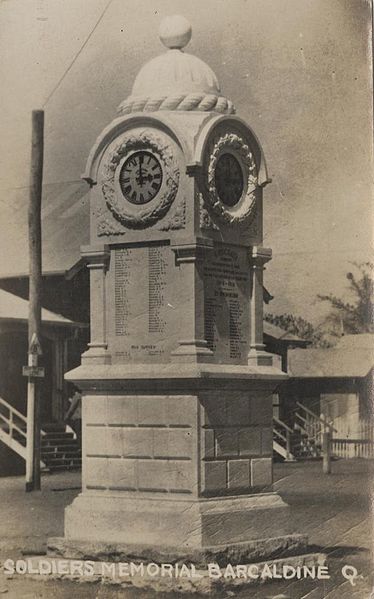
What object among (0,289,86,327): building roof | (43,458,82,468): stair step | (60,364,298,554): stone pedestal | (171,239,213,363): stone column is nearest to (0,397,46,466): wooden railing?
(43,458,82,468): stair step

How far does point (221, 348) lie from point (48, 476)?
829 centimetres

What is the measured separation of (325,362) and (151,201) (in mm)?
11130

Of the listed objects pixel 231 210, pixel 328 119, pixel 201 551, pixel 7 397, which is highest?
pixel 328 119

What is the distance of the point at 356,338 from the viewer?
71.5 ft

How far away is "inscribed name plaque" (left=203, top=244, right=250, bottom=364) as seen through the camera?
43.3 ft

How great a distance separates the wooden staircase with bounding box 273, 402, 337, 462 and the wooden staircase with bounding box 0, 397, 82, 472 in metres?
4.22

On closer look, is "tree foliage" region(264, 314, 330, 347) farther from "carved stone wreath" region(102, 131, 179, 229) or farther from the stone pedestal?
"carved stone wreath" region(102, 131, 179, 229)

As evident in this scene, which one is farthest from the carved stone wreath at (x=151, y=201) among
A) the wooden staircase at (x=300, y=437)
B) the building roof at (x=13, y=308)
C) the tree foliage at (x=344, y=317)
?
the wooden staircase at (x=300, y=437)

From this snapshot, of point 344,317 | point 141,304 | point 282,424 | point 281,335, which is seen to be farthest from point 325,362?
point 141,304

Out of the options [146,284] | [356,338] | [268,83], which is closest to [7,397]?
[356,338]

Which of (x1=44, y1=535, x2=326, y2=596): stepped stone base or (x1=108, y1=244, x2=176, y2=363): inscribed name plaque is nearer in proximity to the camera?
(x1=44, y1=535, x2=326, y2=596): stepped stone base

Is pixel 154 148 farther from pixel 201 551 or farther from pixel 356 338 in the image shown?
pixel 356 338

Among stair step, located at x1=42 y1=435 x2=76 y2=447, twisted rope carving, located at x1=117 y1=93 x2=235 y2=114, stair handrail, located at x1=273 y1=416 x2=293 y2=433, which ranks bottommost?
stair step, located at x1=42 y1=435 x2=76 y2=447

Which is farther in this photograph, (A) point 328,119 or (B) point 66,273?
(B) point 66,273
